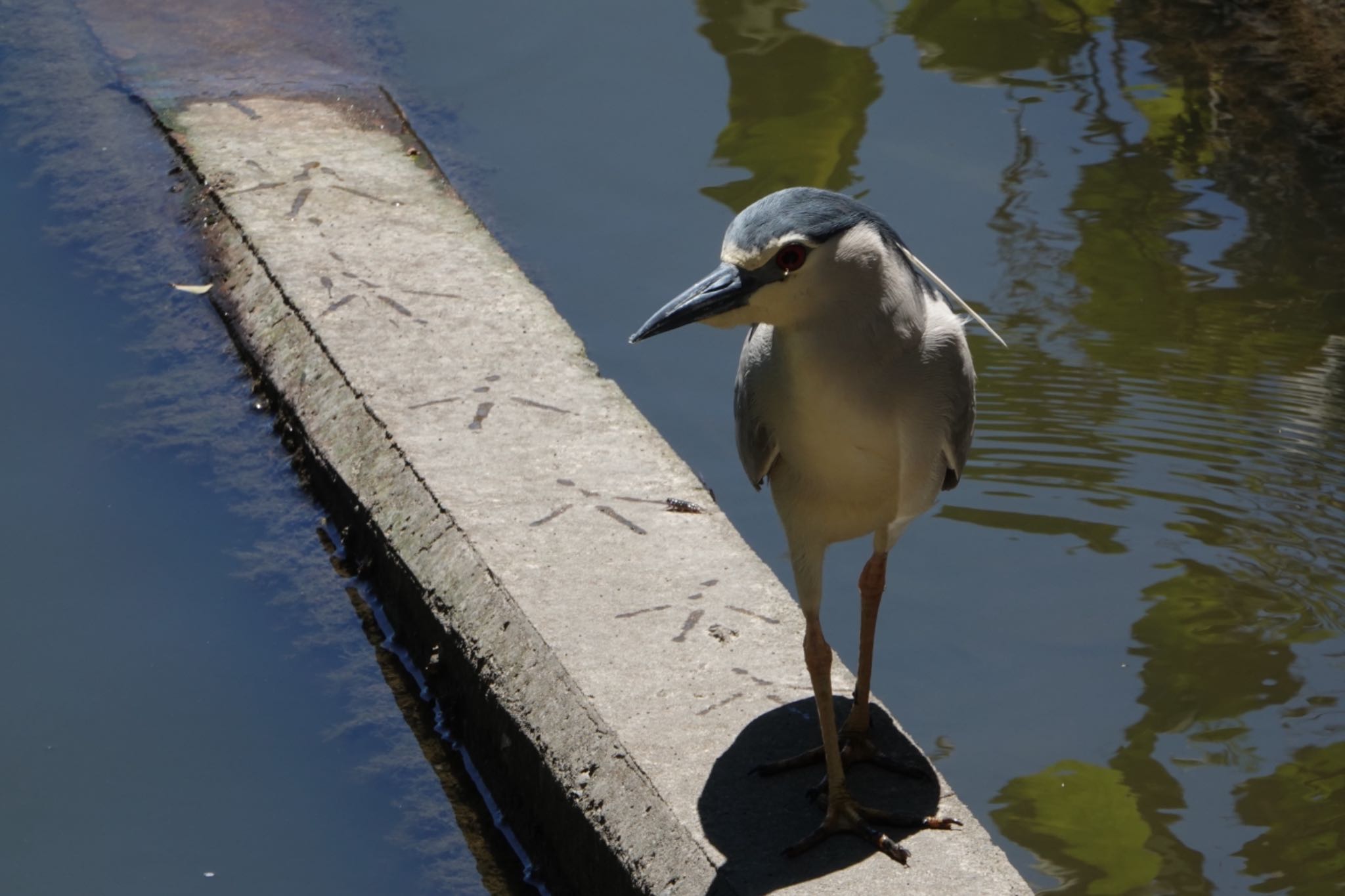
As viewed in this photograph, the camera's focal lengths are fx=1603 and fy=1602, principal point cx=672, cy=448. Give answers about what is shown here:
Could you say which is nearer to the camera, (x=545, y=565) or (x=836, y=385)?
(x=836, y=385)

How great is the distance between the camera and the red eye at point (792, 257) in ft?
8.37

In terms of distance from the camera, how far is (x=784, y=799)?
304 centimetres

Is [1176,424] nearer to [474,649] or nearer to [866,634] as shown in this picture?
[866,634]

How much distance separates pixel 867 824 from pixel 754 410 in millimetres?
799

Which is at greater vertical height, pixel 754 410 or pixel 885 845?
pixel 754 410

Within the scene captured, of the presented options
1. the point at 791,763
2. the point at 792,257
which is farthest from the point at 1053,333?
the point at 792,257

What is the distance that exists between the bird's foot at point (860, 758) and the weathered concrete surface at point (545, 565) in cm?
3

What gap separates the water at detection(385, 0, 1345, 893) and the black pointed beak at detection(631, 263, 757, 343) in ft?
4.96

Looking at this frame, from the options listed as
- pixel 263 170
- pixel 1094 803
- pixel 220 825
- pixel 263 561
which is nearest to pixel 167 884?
pixel 220 825

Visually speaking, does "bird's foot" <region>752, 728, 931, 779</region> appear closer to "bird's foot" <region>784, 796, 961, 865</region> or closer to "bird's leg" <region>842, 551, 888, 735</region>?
"bird's leg" <region>842, 551, 888, 735</region>

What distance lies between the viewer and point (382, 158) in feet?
18.4

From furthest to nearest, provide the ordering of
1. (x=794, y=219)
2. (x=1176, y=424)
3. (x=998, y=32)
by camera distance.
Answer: (x=998, y=32) < (x=1176, y=424) < (x=794, y=219)

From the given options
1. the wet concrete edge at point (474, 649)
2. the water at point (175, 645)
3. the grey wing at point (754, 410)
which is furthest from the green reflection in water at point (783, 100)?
the grey wing at point (754, 410)

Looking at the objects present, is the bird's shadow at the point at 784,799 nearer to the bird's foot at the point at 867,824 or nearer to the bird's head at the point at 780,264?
the bird's foot at the point at 867,824
